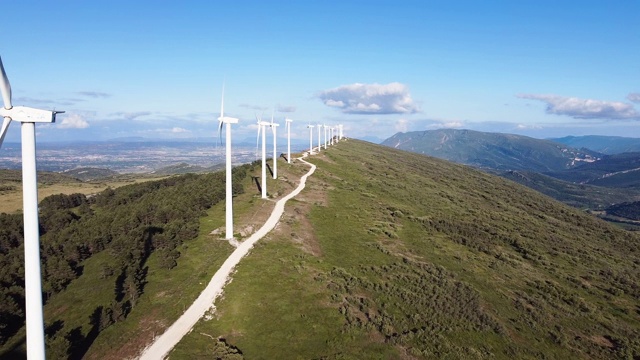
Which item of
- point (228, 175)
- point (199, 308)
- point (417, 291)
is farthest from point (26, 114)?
point (417, 291)

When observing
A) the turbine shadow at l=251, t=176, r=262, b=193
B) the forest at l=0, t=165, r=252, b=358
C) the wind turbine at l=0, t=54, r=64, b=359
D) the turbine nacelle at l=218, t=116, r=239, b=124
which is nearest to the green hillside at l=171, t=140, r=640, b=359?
the forest at l=0, t=165, r=252, b=358

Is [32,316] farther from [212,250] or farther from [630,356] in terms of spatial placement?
[630,356]

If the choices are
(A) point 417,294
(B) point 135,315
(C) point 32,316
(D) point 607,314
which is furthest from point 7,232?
(D) point 607,314

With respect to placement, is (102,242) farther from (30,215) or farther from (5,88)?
(5,88)

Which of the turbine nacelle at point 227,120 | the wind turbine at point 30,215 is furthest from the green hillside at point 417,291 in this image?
the turbine nacelle at point 227,120

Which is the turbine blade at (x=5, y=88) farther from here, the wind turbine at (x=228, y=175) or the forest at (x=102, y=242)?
the wind turbine at (x=228, y=175)

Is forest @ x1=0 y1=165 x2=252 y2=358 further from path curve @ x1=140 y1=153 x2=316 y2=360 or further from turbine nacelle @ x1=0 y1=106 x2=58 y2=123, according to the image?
turbine nacelle @ x1=0 y1=106 x2=58 y2=123

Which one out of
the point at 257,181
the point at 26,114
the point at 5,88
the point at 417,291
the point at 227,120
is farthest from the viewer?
the point at 257,181
